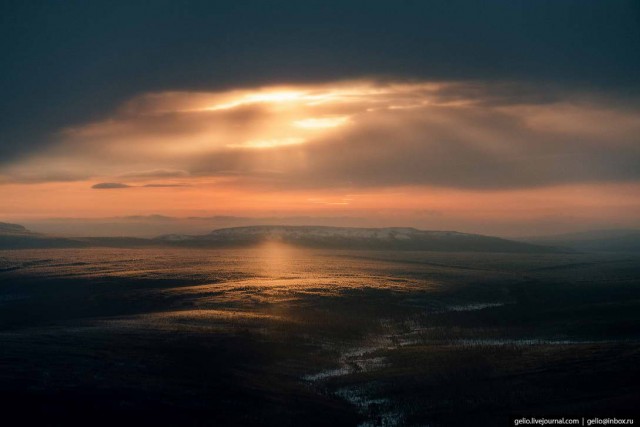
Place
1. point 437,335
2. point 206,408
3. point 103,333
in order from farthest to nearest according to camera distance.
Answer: point 437,335 → point 103,333 → point 206,408

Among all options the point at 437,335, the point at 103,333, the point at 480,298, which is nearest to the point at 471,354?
the point at 437,335

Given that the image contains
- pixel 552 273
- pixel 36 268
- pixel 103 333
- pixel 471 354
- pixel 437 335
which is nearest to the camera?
pixel 471 354

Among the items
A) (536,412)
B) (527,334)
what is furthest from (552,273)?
(536,412)

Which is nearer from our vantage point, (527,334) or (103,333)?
(103,333)

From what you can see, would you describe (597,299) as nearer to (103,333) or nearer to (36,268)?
(103,333)

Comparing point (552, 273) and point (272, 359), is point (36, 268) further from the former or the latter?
point (552, 273)

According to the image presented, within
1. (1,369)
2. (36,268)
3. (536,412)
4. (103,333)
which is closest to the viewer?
(536,412)
